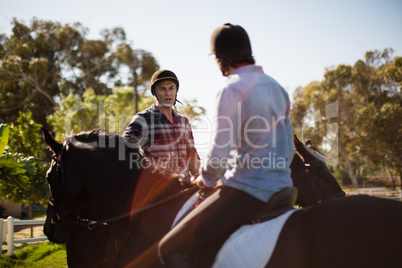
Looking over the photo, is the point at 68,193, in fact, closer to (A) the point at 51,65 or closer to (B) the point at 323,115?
(B) the point at 323,115

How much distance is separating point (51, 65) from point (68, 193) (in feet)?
140

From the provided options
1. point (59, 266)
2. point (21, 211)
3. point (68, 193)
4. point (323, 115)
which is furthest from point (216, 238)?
point (323, 115)

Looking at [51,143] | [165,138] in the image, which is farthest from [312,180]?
[51,143]

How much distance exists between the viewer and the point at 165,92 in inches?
190

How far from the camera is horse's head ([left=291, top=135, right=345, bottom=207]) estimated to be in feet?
16.3

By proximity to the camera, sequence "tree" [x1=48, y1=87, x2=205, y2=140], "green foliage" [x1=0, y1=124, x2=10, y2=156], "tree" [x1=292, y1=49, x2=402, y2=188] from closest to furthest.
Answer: "green foliage" [x1=0, y1=124, x2=10, y2=156] → "tree" [x1=48, y1=87, x2=205, y2=140] → "tree" [x1=292, y1=49, x2=402, y2=188]

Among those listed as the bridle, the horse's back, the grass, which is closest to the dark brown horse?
the horse's back

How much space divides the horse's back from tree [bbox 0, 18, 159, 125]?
40.6 m

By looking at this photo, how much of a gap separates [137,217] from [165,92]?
93.1 inches

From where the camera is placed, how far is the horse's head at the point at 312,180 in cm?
496

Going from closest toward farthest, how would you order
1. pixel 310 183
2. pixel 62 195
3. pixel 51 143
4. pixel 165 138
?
pixel 62 195 → pixel 51 143 → pixel 165 138 → pixel 310 183

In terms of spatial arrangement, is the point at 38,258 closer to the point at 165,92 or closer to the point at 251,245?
the point at 165,92

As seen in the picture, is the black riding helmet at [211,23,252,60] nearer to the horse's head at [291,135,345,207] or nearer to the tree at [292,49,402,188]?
the horse's head at [291,135,345,207]

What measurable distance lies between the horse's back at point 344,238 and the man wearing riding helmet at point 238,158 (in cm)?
32
